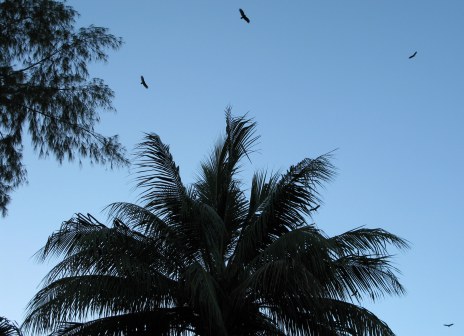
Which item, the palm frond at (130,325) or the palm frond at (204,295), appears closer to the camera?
the palm frond at (204,295)

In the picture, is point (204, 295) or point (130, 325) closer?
point (204, 295)

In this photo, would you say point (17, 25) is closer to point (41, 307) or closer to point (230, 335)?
point (41, 307)

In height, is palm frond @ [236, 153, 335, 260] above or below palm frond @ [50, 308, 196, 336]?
Result: above

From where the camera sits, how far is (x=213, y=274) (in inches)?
472

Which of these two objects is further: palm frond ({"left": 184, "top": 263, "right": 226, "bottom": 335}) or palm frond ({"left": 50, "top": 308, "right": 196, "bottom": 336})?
palm frond ({"left": 50, "top": 308, "right": 196, "bottom": 336})

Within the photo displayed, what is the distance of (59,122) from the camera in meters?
15.6

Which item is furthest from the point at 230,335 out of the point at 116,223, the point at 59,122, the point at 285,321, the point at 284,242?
the point at 59,122

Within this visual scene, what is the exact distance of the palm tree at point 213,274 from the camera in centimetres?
1098

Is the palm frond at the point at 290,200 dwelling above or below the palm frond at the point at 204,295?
above

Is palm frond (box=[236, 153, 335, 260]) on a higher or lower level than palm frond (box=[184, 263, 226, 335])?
higher

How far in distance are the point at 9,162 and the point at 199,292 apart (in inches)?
271

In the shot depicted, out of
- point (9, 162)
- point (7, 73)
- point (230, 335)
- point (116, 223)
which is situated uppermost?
point (7, 73)

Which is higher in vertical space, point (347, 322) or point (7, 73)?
point (7, 73)

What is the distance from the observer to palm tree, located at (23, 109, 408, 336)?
36.0 ft
